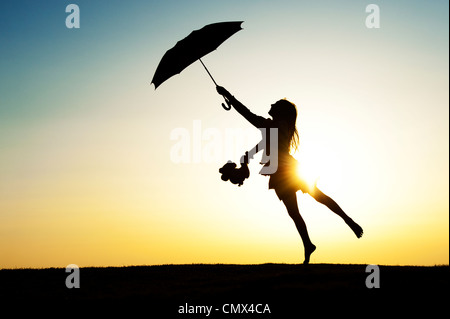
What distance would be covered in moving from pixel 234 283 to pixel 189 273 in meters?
2.57

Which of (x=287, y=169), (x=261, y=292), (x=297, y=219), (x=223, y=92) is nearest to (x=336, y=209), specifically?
(x=297, y=219)

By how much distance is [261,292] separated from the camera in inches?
317

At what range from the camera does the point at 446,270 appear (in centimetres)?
1046

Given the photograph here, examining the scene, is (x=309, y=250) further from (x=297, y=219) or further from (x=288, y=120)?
(x=288, y=120)

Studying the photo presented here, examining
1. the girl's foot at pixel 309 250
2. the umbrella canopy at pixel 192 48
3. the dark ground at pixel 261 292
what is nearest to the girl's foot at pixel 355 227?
the girl's foot at pixel 309 250

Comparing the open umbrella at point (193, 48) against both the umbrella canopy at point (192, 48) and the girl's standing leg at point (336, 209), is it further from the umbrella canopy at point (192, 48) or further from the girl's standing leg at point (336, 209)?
the girl's standing leg at point (336, 209)

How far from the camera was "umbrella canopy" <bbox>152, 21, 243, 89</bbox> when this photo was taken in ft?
36.8

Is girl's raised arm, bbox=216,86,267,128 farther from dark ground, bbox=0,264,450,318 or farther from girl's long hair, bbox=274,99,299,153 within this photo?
dark ground, bbox=0,264,450,318

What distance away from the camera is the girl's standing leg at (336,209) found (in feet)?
36.5

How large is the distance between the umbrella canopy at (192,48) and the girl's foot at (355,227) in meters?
4.42

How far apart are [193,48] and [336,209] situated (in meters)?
4.31

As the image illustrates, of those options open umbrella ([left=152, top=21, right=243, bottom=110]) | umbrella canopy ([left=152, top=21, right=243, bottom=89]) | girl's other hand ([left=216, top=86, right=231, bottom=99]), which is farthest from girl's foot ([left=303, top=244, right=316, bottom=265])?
umbrella canopy ([left=152, top=21, right=243, bottom=89])

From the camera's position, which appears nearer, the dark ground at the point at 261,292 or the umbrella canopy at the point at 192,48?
the dark ground at the point at 261,292
